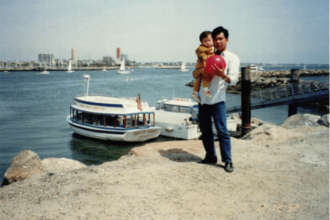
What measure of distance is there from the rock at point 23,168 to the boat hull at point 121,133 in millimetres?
12583

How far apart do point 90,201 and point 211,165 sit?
2.29 meters

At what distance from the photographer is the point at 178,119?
2077cm

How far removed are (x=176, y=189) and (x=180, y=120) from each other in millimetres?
16491

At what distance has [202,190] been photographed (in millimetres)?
4102

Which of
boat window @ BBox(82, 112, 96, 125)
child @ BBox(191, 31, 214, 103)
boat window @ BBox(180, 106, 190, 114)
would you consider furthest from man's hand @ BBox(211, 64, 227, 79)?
boat window @ BBox(180, 106, 190, 114)

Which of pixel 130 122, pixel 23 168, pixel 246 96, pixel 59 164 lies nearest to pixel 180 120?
pixel 130 122

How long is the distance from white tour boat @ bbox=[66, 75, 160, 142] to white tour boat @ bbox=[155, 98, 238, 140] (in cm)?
112

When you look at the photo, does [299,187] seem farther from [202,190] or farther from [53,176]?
[53,176]

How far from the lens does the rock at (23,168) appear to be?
17.9ft

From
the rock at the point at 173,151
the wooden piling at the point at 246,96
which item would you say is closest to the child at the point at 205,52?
the rock at the point at 173,151

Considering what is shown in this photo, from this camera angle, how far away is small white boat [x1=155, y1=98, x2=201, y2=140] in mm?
19825

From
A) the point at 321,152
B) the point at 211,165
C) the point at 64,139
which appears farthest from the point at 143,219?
the point at 64,139

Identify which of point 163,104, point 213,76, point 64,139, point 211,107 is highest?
point 213,76

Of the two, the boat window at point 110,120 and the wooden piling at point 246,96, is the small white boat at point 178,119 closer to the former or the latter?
the boat window at point 110,120
